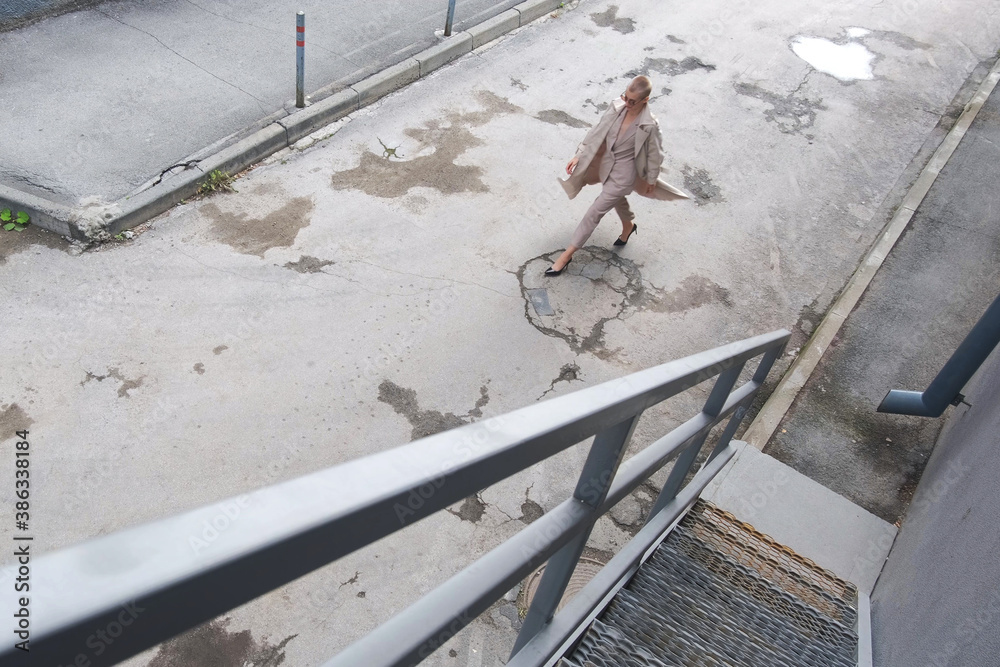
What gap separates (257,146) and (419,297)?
247 centimetres

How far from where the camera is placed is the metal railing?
632 mm

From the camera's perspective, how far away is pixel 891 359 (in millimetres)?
6125

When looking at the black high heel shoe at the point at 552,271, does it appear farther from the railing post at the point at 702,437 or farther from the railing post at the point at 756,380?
the railing post at the point at 702,437

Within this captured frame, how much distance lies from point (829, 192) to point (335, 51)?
592 centimetres

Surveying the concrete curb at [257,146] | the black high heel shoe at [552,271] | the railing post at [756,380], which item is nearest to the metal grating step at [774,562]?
the railing post at [756,380]

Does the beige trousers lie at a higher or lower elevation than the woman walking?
lower

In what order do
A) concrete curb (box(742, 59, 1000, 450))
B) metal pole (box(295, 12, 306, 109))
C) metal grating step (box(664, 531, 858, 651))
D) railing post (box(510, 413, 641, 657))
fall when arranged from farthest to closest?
metal pole (box(295, 12, 306, 109)), concrete curb (box(742, 59, 1000, 450)), metal grating step (box(664, 531, 858, 651)), railing post (box(510, 413, 641, 657))

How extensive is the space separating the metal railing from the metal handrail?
390cm

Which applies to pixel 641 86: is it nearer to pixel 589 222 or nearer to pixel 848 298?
pixel 589 222

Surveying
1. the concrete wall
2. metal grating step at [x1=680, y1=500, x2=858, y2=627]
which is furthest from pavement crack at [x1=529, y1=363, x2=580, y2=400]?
the concrete wall

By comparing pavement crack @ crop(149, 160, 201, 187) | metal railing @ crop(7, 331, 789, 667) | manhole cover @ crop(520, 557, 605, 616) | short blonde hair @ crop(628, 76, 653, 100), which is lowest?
manhole cover @ crop(520, 557, 605, 616)

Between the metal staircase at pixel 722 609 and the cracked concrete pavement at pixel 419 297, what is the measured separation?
1.32 metres

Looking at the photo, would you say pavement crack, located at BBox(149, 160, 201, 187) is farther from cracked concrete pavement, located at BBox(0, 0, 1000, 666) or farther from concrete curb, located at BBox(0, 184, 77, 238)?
concrete curb, located at BBox(0, 184, 77, 238)

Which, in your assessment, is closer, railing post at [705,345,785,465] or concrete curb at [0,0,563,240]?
railing post at [705,345,785,465]
